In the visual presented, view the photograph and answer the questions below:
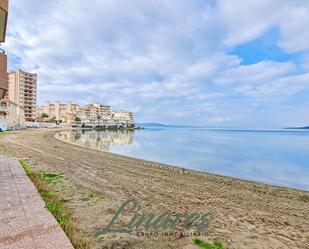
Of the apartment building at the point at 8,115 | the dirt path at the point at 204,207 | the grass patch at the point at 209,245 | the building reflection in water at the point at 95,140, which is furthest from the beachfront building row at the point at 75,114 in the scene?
the grass patch at the point at 209,245

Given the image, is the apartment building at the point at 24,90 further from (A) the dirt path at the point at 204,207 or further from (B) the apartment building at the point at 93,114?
(A) the dirt path at the point at 204,207

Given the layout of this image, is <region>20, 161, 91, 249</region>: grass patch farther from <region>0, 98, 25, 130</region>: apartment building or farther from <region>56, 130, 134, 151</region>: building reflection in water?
<region>0, 98, 25, 130</region>: apartment building

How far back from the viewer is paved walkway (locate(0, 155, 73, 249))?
11.2 feet

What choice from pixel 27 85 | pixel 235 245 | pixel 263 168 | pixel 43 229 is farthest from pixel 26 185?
pixel 27 85

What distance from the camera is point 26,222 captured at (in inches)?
162

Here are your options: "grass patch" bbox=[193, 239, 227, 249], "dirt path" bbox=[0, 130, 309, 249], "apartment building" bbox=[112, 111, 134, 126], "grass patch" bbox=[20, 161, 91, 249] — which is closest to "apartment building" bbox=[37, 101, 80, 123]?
"apartment building" bbox=[112, 111, 134, 126]

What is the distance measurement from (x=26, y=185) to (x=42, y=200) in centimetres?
163

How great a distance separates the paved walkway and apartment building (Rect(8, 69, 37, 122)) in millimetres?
108095

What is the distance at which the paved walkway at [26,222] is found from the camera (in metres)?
3.42

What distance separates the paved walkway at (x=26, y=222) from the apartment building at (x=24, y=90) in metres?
108

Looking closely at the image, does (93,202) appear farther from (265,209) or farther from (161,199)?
(265,209)

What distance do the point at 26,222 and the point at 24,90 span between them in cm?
11765

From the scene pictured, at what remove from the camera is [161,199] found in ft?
22.7

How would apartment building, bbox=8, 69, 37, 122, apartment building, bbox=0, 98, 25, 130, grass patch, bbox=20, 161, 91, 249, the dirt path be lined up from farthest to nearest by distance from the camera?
apartment building, bbox=8, 69, 37, 122, apartment building, bbox=0, 98, 25, 130, the dirt path, grass patch, bbox=20, 161, 91, 249
